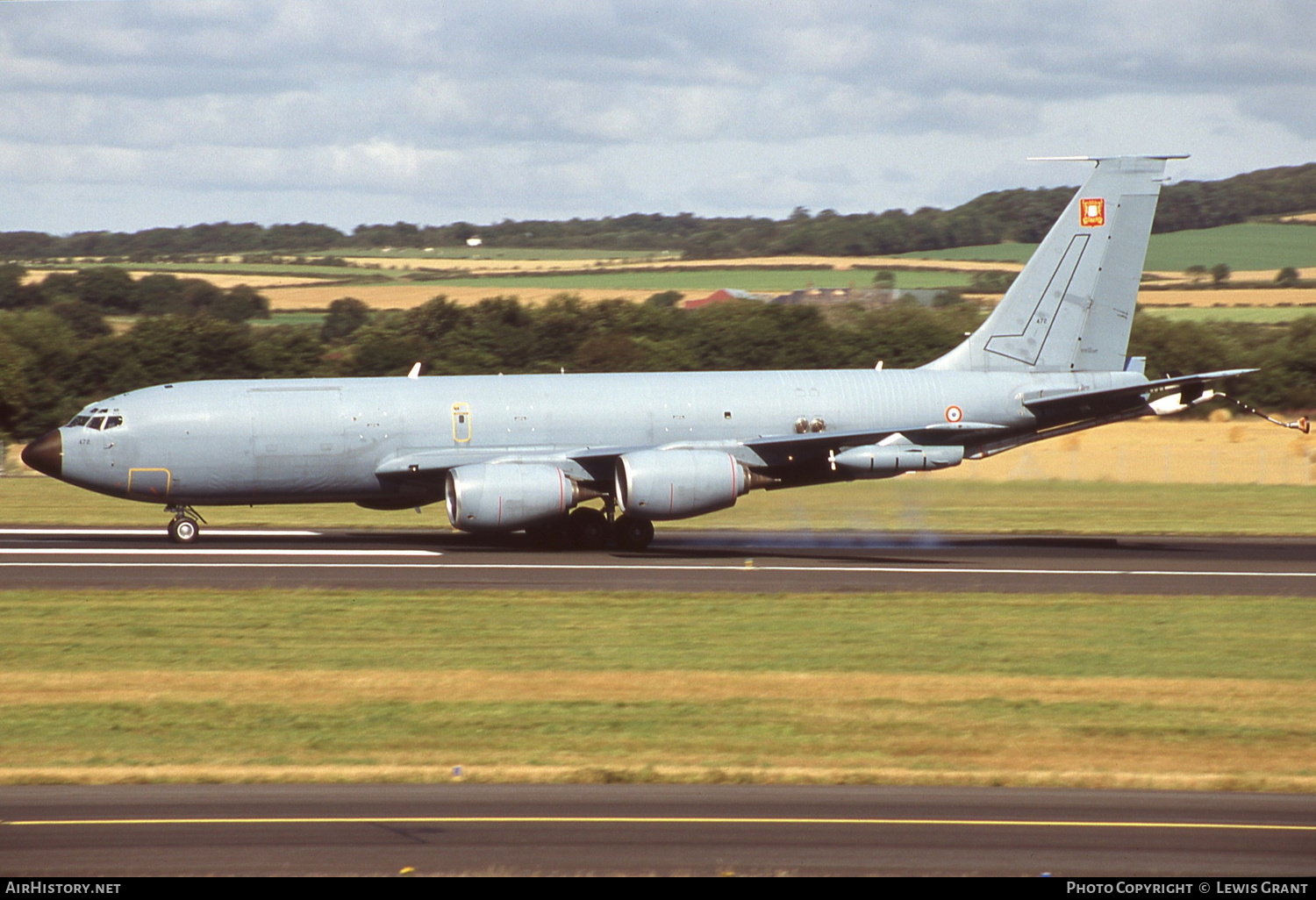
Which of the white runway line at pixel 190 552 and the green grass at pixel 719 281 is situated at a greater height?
the green grass at pixel 719 281


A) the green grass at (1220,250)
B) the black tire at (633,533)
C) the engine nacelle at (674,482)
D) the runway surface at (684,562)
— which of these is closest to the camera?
the runway surface at (684,562)

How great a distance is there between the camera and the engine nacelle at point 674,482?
3080 cm

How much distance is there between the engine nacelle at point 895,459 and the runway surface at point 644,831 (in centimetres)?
1823

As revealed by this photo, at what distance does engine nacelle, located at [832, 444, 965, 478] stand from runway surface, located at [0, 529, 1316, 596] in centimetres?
191

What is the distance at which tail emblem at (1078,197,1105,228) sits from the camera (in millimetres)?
35594

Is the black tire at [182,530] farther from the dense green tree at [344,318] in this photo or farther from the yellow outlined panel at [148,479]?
the dense green tree at [344,318]

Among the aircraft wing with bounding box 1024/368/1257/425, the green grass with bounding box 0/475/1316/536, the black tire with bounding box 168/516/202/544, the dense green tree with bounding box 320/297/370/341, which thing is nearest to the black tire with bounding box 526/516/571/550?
the green grass with bounding box 0/475/1316/536

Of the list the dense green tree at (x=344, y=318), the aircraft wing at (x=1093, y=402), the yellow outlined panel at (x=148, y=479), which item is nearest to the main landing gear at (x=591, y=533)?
the yellow outlined panel at (x=148, y=479)

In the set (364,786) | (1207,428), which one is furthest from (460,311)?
(364,786)

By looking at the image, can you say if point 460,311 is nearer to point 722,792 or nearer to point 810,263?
point 810,263

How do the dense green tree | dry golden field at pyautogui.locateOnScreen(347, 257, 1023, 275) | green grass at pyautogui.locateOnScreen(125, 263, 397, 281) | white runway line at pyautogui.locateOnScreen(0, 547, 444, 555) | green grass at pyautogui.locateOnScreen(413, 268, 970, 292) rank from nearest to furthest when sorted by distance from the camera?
white runway line at pyautogui.locateOnScreen(0, 547, 444, 555) < the dense green tree < green grass at pyautogui.locateOnScreen(413, 268, 970, 292) < dry golden field at pyautogui.locateOnScreen(347, 257, 1023, 275) < green grass at pyautogui.locateOnScreen(125, 263, 397, 281)

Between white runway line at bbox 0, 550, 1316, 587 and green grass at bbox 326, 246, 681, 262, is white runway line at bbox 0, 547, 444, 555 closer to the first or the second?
white runway line at bbox 0, 550, 1316, 587

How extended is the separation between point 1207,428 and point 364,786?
56.5 metres

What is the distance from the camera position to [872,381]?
34.4 m
